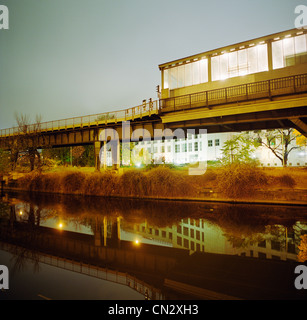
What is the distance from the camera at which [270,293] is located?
13.4 feet

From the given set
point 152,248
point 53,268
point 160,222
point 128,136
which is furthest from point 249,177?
point 128,136

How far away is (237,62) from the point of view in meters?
21.0

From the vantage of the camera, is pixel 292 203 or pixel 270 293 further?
pixel 292 203

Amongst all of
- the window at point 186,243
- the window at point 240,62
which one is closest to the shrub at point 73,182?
the window at point 186,243

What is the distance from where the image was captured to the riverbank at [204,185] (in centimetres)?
1459

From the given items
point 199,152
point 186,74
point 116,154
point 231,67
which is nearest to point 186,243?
point 231,67

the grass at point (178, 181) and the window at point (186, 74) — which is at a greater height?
the window at point (186, 74)

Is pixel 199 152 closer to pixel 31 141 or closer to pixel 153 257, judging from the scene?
pixel 31 141

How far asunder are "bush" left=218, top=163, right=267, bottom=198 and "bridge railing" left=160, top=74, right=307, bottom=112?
6.94 meters

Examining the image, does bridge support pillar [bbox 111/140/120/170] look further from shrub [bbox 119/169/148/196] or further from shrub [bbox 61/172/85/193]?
shrub [bbox 119/169/148/196]

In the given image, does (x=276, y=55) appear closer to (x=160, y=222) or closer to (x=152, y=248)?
(x=160, y=222)

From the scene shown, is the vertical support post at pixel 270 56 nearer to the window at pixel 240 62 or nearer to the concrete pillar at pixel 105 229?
the window at pixel 240 62

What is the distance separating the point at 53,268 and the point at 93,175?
1616 centimetres

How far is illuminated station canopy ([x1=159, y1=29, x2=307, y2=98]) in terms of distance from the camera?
1859 cm
